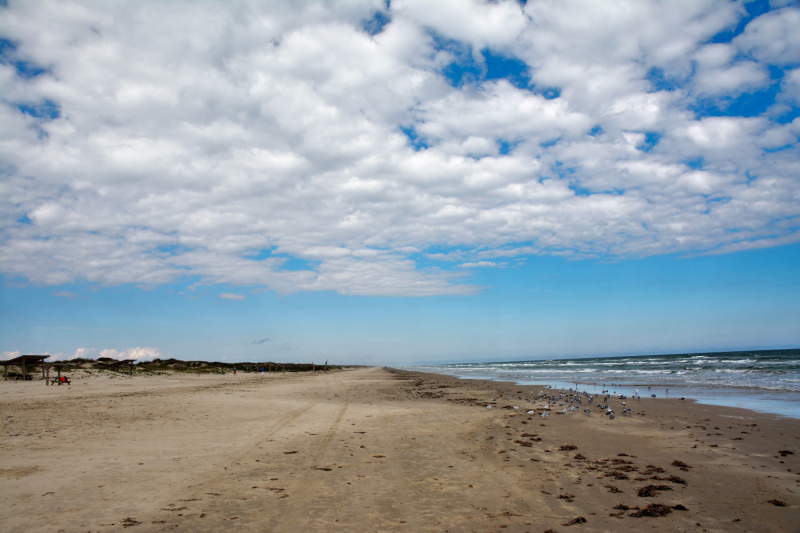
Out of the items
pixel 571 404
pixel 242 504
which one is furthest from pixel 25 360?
pixel 571 404

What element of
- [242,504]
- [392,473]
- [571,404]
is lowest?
[571,404]

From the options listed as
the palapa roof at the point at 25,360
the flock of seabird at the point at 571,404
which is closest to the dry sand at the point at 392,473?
the flock of seabird at the point at 571,404

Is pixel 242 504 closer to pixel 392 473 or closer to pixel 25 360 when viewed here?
pixel 392 473

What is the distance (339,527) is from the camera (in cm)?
524

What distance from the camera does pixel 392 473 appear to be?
24.9ft

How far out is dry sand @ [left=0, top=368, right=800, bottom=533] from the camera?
544 cm

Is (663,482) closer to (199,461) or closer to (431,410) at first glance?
(199,461)

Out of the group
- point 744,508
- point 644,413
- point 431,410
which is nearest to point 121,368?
point 431,410

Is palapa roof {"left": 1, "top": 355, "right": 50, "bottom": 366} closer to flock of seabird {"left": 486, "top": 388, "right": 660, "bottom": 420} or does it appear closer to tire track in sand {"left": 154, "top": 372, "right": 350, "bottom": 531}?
tire track in sand {"left": 154, "top": 372, "right": 350, "bottom": 531}

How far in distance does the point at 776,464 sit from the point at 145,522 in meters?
11.0

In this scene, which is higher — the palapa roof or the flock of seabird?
the palapa roof

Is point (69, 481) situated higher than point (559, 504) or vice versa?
point (69, 481)

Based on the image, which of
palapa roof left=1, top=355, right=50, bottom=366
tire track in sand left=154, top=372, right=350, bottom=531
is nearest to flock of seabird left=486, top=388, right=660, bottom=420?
tire track in sand left=154, top=372, right=350, bottom=531

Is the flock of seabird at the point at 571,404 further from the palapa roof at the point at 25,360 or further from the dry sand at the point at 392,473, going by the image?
the palapa roof at the point at 25,360
